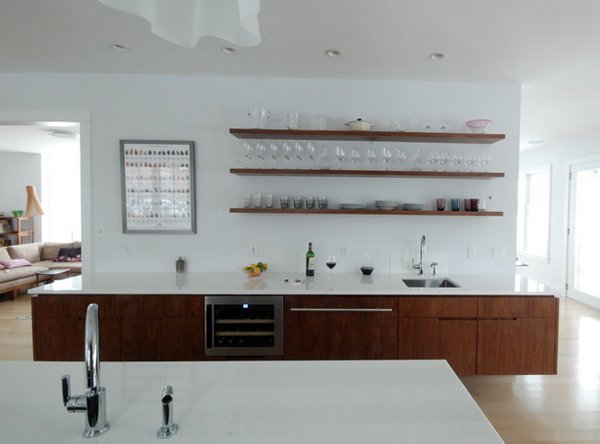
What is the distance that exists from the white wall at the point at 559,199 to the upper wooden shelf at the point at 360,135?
320cm

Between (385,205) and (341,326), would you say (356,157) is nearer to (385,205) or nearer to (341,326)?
(385,205)

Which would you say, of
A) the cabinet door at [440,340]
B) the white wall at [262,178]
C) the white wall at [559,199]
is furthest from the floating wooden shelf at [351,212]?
the white wall at [559,199]

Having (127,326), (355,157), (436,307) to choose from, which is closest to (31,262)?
(127,326)

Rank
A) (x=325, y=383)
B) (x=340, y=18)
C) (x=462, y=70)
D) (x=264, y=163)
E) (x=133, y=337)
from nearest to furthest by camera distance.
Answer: (x=325, y=383)
(x=340, y=18)
(x=133, y=337)
(x=462, y=70)
(x=264, y=163)

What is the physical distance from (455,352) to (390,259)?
3.04 feet

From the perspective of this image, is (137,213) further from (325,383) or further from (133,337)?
(325,383)

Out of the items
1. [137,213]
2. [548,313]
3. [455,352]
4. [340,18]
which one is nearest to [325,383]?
[455,352]

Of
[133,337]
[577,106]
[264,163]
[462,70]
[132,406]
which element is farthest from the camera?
[577,106]

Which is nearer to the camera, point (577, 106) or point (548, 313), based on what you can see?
point (548, 313)

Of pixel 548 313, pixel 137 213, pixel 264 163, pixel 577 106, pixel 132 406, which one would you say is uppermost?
pixel 577 106

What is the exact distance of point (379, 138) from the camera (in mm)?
2812

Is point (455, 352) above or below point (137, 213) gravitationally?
below

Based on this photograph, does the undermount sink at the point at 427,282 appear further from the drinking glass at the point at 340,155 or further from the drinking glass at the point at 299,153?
the drinking glass at the point at 299,153

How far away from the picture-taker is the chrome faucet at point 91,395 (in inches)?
31.7
